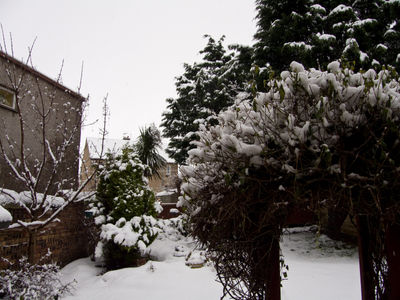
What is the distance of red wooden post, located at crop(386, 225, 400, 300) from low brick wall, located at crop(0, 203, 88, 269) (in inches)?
174

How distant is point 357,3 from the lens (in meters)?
7.68

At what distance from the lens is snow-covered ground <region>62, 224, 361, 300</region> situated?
3922 mm

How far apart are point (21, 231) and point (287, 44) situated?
7.77 m

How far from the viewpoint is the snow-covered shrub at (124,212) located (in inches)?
A: 212

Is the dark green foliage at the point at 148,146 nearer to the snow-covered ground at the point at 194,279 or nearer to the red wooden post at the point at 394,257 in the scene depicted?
the snow-covered ground at the point at 194,279

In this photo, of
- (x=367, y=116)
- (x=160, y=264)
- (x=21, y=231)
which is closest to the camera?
(x=367, y=116)

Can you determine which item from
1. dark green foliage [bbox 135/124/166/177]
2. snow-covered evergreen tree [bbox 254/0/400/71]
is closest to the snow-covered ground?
dark green foliage [bbox 135/124/166/177]

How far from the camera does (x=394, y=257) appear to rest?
4.38ft

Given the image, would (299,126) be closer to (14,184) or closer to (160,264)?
(160,264)

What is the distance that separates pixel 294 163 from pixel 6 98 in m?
6.92

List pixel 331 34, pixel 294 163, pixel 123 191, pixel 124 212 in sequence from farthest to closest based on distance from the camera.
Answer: pixel 331 34, pixel 123 191, pixel 124 212, pixel 294 163

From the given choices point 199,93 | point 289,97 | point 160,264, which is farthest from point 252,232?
point 199,93

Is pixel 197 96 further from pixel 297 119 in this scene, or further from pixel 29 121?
pixel 297 119

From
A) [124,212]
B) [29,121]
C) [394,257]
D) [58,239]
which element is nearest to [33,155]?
[29,121]
